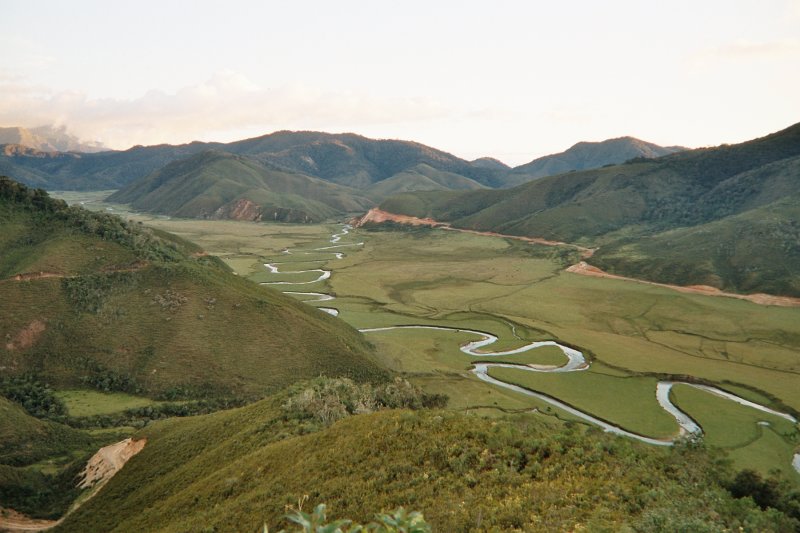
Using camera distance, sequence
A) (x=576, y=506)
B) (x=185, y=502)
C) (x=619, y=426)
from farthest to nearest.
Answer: (x=619, y=426) → (x=185, y=502) → (x=576, y=506)

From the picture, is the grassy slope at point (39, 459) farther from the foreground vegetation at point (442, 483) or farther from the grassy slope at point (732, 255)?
the grassy slope at point (732, 255)

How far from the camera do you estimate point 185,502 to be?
37.2 metres

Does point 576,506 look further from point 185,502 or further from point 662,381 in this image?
point 662,381

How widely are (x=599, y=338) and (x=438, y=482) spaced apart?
289 ft

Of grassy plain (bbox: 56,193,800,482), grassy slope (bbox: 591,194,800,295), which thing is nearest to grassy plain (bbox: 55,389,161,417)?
grassy plain (bbox: 56,193,800,482)

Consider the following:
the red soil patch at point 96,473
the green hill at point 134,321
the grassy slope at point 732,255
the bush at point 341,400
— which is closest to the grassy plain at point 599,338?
the grassy slope at point 732,255

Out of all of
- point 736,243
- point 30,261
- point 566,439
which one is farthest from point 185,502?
point 736,243

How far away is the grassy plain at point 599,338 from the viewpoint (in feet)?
238

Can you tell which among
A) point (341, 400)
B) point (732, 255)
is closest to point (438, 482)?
point (341, 400)

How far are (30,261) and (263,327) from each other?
4326cm

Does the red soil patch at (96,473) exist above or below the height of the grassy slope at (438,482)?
below

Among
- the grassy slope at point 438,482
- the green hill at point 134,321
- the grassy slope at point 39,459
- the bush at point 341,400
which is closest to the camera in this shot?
the grassy slope at point 438,482

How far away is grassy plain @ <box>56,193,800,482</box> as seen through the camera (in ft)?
238

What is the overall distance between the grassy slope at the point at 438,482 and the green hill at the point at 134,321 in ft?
112
